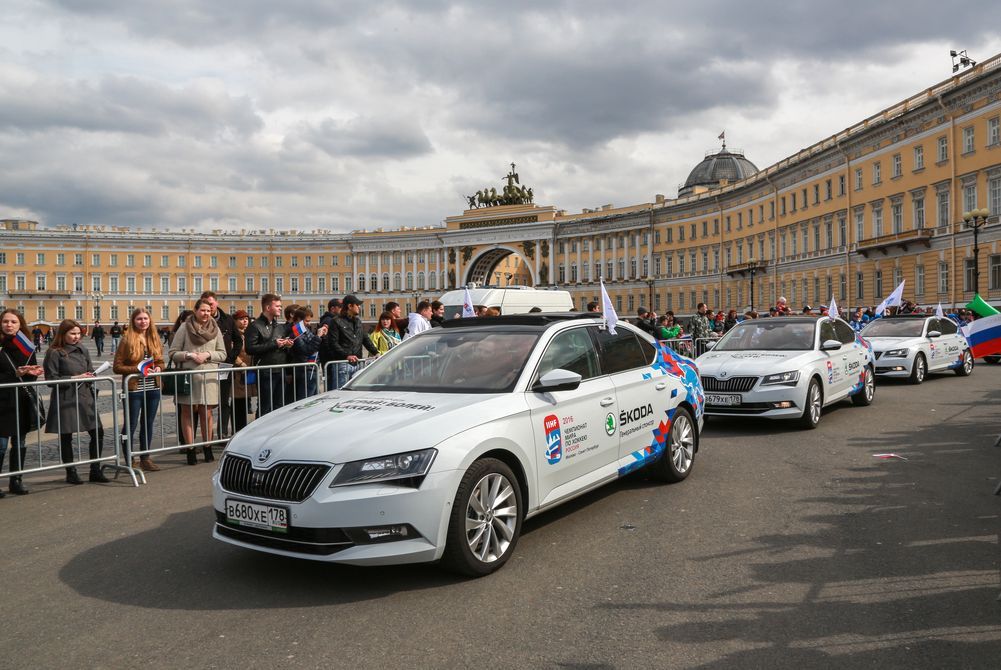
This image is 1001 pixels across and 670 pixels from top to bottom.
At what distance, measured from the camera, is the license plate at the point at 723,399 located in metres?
11.0

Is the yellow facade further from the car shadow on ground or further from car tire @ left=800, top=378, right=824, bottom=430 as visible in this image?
the car shadow on ground

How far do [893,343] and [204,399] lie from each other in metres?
15.5

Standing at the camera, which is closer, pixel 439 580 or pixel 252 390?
pixel 439 580

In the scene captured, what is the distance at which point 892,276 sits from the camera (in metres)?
51.4

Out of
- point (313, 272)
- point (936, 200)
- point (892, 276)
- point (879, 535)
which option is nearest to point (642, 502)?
point (879, 535)

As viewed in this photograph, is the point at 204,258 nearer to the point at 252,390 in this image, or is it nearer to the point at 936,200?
the point at 936,200

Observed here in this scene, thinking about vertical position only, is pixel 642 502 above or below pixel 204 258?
below

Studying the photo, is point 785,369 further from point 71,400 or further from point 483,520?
point 71,400

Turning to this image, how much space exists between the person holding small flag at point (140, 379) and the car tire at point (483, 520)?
5.38 metres

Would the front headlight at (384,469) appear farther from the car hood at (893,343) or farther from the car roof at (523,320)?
the car hood at (893,343)

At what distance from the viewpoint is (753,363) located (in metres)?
11.2

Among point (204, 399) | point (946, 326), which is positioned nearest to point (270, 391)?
point (204, 399)

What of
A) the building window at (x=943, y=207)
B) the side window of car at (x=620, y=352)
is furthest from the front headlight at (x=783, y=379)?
the building window at (x=943, y=207)

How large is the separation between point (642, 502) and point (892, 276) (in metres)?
50.9
